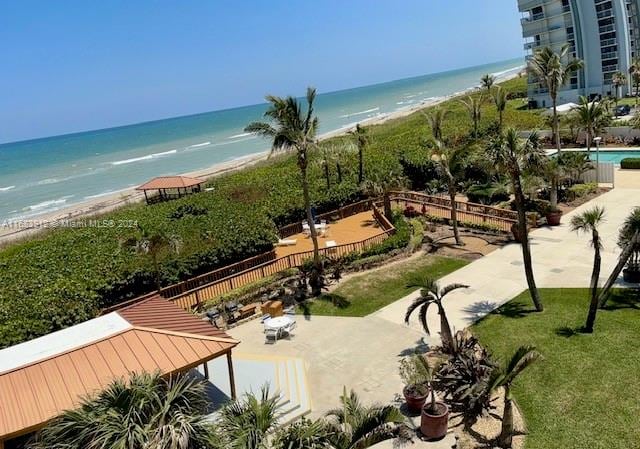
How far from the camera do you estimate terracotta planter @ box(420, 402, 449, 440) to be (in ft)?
33.9

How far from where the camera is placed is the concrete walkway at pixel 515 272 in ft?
54.2

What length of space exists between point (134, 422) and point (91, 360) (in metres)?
4.51

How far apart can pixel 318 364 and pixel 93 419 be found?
26.8ft

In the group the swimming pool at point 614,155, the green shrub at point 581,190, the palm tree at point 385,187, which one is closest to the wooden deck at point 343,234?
the palm tree at point 385,187

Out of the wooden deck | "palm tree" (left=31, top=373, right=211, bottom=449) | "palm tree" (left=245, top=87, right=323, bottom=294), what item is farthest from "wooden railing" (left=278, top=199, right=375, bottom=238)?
"palm tree" (left=31, top=373, right=211, bottom=449)

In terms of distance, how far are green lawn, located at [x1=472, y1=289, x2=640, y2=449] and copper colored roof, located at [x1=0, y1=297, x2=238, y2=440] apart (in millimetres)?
7431

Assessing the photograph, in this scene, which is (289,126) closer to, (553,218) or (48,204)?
(553,218)

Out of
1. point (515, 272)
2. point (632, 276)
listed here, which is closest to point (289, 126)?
point (515, 272)

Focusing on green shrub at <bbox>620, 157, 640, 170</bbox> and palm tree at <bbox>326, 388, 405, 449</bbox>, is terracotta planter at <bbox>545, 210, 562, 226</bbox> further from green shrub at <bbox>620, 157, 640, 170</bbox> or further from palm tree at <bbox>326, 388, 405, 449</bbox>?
palm tree at <bbox>326, 388, 405, 449</bbox>

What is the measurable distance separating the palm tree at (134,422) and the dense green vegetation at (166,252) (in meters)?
10.1

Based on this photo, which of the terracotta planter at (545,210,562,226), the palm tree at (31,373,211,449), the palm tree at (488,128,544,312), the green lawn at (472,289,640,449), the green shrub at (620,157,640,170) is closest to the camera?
the palm tree at (31,373,211,449)

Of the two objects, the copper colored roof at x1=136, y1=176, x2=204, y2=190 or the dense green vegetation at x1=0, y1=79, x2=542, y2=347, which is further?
the copper colored roof at x1=136, y1=176, x2=204, y2=190

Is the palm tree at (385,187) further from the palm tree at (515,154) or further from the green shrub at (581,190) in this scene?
the palm tree at (515,154)

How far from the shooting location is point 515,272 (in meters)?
19.0
